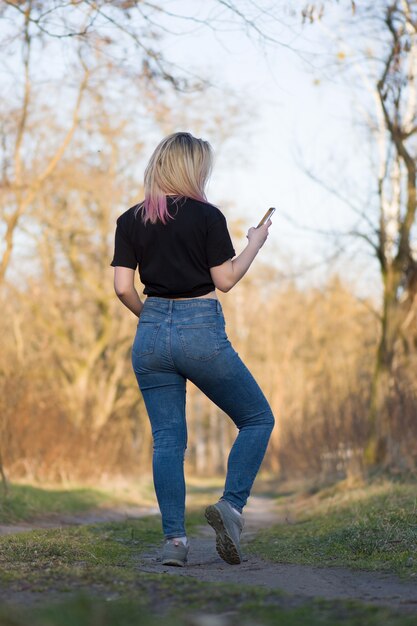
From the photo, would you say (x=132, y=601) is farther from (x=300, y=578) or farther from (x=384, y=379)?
(x=384, y=379)

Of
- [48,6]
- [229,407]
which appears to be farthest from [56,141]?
[229,407]

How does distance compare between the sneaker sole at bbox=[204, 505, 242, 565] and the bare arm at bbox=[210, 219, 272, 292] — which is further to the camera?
the bare arm at bbox=[210, 219, 272, 292]

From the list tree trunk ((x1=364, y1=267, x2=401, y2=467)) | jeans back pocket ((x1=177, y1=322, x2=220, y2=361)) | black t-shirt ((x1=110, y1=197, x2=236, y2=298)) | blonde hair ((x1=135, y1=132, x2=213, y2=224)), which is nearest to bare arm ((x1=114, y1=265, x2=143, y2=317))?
black t-shirt ((x1=110, y1=197, x2=236, y2=298))

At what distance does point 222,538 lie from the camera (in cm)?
430

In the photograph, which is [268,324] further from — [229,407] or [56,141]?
[229,407]

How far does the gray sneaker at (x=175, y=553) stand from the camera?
4.32 meters

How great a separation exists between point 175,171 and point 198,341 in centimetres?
83

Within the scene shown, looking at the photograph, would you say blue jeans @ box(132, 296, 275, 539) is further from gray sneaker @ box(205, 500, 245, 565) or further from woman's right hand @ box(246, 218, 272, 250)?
woman's right hand @ box(246, 218, 272, 250)

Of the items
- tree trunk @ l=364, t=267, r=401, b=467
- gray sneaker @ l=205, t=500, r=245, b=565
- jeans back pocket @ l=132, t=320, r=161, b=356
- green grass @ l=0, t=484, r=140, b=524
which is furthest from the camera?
tree trunk @ l=364, t=267, r=401, b=467

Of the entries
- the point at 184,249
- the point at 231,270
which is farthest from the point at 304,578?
the point at 184,249

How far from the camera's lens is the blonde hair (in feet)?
14.8

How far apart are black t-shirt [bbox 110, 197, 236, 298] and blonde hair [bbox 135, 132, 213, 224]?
2.2 inches

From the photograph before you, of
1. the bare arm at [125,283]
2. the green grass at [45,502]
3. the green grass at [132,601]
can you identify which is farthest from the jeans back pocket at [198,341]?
the green grass at [45,502]

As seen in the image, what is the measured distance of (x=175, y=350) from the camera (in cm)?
432
